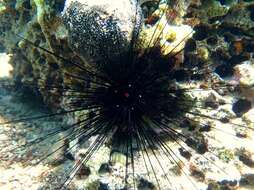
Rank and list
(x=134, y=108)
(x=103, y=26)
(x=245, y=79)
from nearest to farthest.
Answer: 1. (x=134, y=108)
2. (x=103, y=26)
3. (x=245, y=79)

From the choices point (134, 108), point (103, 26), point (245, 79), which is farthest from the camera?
point (245, 79)

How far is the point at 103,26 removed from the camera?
12.5 feet

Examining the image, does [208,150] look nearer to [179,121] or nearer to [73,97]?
[179,121]

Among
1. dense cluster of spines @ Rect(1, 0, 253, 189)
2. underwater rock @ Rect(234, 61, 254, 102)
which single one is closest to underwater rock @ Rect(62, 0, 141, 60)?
dense cluster of spines @ Rect(1, 0, 253, 189)

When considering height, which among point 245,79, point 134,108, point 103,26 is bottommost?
point 134,108

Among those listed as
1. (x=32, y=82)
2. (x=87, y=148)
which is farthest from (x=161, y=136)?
(x=32, y=82)

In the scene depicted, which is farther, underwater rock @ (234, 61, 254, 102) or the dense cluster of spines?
underwater rock @ (234, 61, 254, 102)

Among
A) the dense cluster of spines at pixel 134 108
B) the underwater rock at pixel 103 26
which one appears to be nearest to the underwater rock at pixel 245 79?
the dense cluster of spines at pixel 134 108

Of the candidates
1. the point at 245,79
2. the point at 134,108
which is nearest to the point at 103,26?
the point at 134,108

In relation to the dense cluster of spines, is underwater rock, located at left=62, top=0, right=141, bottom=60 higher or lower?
higher

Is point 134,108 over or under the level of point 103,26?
under

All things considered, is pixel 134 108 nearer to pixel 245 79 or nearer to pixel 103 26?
pixel 103 26

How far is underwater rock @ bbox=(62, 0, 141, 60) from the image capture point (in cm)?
379

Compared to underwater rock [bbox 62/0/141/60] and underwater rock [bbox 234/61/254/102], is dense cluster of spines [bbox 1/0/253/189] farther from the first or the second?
underwater rock [bbox 234/61/254/102]
